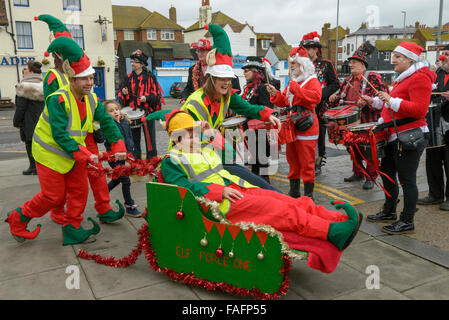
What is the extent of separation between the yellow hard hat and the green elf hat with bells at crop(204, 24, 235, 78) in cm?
56

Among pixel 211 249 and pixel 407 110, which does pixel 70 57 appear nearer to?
pixel 211 249

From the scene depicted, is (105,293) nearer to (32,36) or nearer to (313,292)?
(313,292)

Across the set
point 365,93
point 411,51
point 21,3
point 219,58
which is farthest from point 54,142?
point 21,3

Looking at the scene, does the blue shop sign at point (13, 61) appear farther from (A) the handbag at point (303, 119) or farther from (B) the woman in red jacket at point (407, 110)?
(B) the woman in red jacket at point (407, 110)

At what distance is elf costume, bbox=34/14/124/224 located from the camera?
4.30 m

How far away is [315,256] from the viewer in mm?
2736

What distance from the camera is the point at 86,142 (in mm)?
4387

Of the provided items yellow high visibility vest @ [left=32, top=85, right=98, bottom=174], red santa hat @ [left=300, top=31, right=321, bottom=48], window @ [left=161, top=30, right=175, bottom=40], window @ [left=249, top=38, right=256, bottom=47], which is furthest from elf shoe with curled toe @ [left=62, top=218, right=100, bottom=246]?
window @ [left=161, top=30, right=175, bottom=40]

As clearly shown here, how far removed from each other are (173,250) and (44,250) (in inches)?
63.9

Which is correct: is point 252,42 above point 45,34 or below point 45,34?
above

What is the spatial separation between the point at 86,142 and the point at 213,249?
2252mm

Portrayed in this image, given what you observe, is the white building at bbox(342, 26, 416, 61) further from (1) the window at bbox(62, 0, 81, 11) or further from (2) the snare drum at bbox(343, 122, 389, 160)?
(2) the snare drum at bbox(343, 122, 389, 160)

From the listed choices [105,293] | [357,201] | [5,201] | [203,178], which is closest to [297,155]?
[357,201]

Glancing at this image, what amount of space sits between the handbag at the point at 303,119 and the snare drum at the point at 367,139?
30.2 inches
